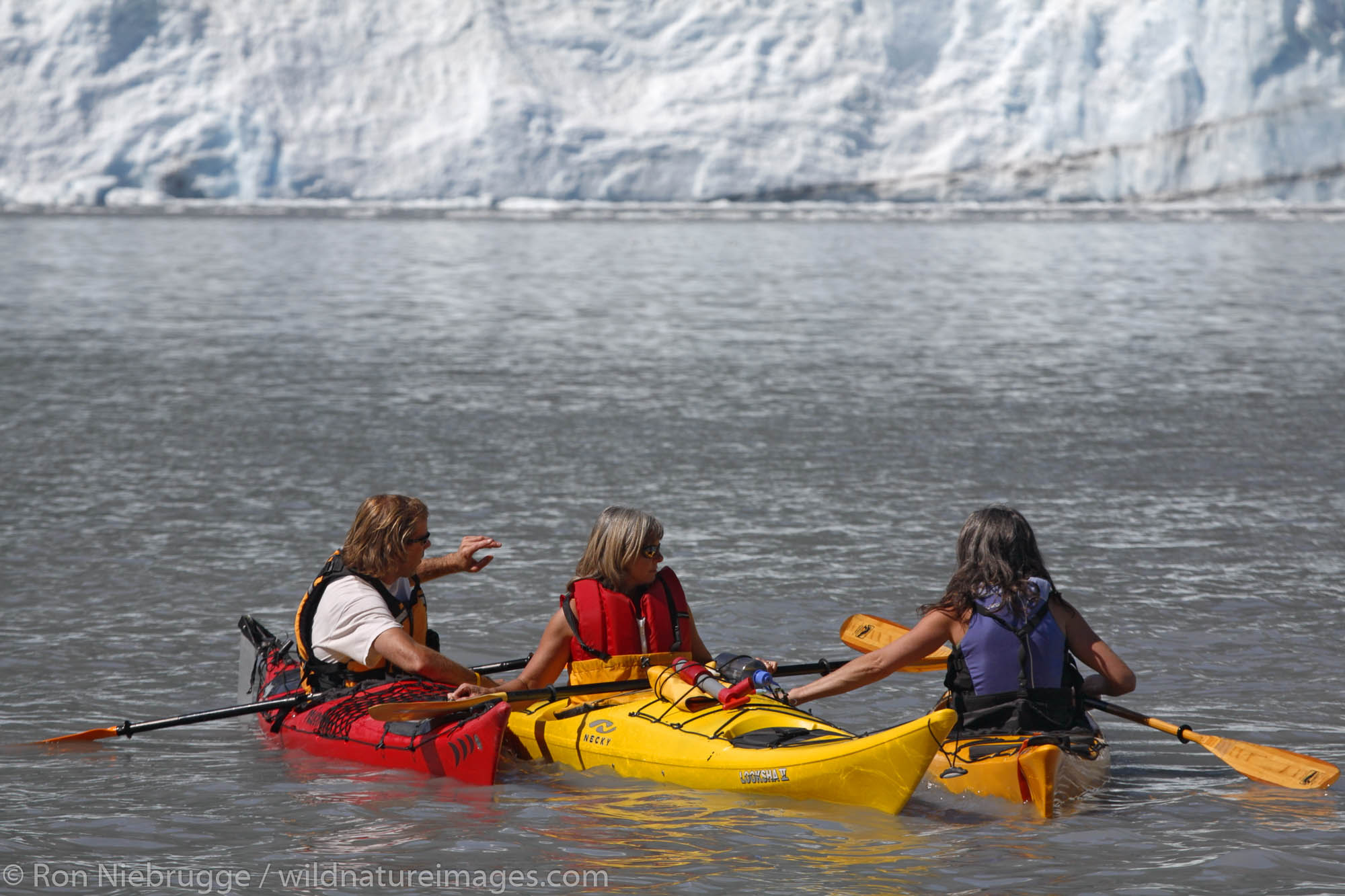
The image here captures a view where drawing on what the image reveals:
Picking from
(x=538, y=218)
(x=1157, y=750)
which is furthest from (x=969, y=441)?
(x=538, y=218)

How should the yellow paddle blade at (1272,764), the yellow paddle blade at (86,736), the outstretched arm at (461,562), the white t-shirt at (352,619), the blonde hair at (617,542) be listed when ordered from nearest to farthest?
the yellow paddle blade at (1272,764) → the blonde hair at (617,542) → the white t-shirt at (352,619) → the outstretched arm at (461,562) → the yellow paddle blade at (86,736)

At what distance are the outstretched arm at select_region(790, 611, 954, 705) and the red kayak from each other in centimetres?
103

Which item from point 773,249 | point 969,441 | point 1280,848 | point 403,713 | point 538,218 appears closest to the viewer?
point 1280,848

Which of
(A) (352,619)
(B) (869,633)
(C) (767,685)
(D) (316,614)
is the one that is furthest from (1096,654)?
(D) (316,614)

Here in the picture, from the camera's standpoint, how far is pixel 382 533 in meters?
4.85

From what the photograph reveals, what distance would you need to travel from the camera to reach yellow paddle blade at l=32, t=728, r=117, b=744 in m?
5.23

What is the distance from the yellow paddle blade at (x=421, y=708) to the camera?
469cm

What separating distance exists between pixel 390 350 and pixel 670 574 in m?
12.5

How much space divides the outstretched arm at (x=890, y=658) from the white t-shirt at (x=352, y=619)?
144cm

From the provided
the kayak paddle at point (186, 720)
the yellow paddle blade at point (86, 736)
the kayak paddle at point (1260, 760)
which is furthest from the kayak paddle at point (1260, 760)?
the yellow paddle blade at point (86, 736)

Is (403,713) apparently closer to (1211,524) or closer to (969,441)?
(1211,524)

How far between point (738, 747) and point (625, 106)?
47.4m

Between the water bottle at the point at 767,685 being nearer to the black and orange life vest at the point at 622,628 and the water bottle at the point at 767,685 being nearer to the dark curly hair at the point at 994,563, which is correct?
the black and orange life vest at the point at 622,628

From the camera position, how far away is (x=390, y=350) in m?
16.8
